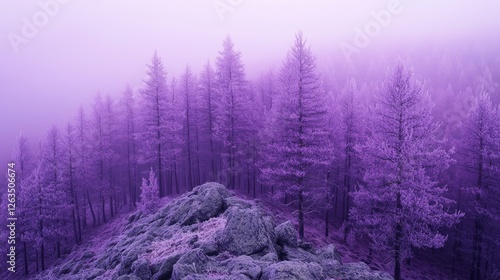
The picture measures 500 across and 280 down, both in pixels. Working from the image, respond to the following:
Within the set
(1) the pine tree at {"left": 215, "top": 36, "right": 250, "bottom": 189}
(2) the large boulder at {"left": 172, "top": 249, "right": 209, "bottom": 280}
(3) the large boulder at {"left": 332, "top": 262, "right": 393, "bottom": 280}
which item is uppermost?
(1) the pine tree at {"left": 215, "top": 36, "right": 250, "bottom": 189}

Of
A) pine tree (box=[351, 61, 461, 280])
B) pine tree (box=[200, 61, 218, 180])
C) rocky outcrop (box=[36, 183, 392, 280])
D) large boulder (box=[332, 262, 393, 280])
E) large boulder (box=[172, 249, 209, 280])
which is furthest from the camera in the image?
pine tree (box=[200, 61, 218, 180])

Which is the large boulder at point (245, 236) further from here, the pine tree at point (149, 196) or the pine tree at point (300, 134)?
the pine tree at point (149, 196)

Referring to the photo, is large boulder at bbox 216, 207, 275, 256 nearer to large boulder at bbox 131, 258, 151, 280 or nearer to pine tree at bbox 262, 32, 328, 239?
large boulder at bbox 131, 258, 151, 280

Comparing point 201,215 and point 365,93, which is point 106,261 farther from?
point 365,93

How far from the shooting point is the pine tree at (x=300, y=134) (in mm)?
17859

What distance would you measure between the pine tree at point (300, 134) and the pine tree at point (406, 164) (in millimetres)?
3718

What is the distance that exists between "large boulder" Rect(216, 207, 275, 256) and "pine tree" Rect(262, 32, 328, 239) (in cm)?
942

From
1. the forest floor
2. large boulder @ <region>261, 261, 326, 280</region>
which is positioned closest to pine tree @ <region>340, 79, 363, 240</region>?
the forest floor

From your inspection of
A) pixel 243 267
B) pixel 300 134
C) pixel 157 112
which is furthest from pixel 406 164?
pixel 157 112

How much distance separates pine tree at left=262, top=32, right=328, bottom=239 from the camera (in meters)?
17.9

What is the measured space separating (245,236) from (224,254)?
77 centimetres

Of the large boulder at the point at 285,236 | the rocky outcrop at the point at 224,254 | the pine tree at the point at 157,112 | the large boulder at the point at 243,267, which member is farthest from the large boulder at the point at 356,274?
the pine tree at the point at 157,112

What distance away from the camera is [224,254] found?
24.8 ft

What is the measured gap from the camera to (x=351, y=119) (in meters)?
24.6
